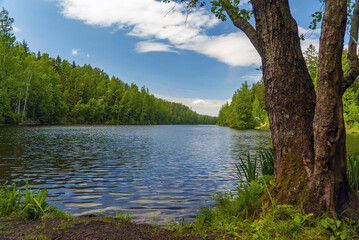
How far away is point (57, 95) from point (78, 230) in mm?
76086

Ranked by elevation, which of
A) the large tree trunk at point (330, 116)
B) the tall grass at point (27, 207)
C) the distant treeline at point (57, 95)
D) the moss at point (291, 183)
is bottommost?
the tall grass at point (27, 207)

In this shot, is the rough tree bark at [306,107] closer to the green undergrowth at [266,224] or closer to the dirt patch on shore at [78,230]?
the green undergrowth at [266,224]

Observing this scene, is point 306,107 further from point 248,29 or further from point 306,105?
point 248,29

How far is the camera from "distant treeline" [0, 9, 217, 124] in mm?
42688

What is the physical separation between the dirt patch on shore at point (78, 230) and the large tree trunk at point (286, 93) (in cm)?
193

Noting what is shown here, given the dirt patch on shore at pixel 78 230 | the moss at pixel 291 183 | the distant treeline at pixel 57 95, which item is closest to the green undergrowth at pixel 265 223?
the moss at pixel 291 183

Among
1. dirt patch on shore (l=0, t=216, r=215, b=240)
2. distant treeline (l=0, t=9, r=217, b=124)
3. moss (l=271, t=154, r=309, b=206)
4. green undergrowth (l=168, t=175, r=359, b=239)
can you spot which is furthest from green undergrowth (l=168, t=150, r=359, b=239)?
distant treeline (l=0, t=9, r=217, b=124)

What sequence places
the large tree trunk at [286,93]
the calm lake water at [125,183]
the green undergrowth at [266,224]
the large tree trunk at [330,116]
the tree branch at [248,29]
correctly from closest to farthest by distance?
1. the green undergrowth at [266,224]
2. the large tree trunk at [330,116]
3. the large tree trunk at [286,93]
4. the tree branch at [248,29]
5. the calm lake water at [125,183]

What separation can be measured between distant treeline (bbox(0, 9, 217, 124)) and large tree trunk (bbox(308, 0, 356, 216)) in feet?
166

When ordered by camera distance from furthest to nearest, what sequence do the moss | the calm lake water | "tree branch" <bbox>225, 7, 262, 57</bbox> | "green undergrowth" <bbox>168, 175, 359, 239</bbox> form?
the calm lake water < "tree branch" <bbox>225, 7, 262, 57</bbox> < the moss < "green undergrowth" <bbox>168, 175, 359, 239</bbox>

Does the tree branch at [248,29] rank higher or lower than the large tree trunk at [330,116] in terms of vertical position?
higher

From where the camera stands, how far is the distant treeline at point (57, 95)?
42.7 m

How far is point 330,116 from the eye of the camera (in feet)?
11.1

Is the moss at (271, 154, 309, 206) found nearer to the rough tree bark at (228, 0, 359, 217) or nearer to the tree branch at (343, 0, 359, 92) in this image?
the rough tree bark at (228, 0, 359, 217)
